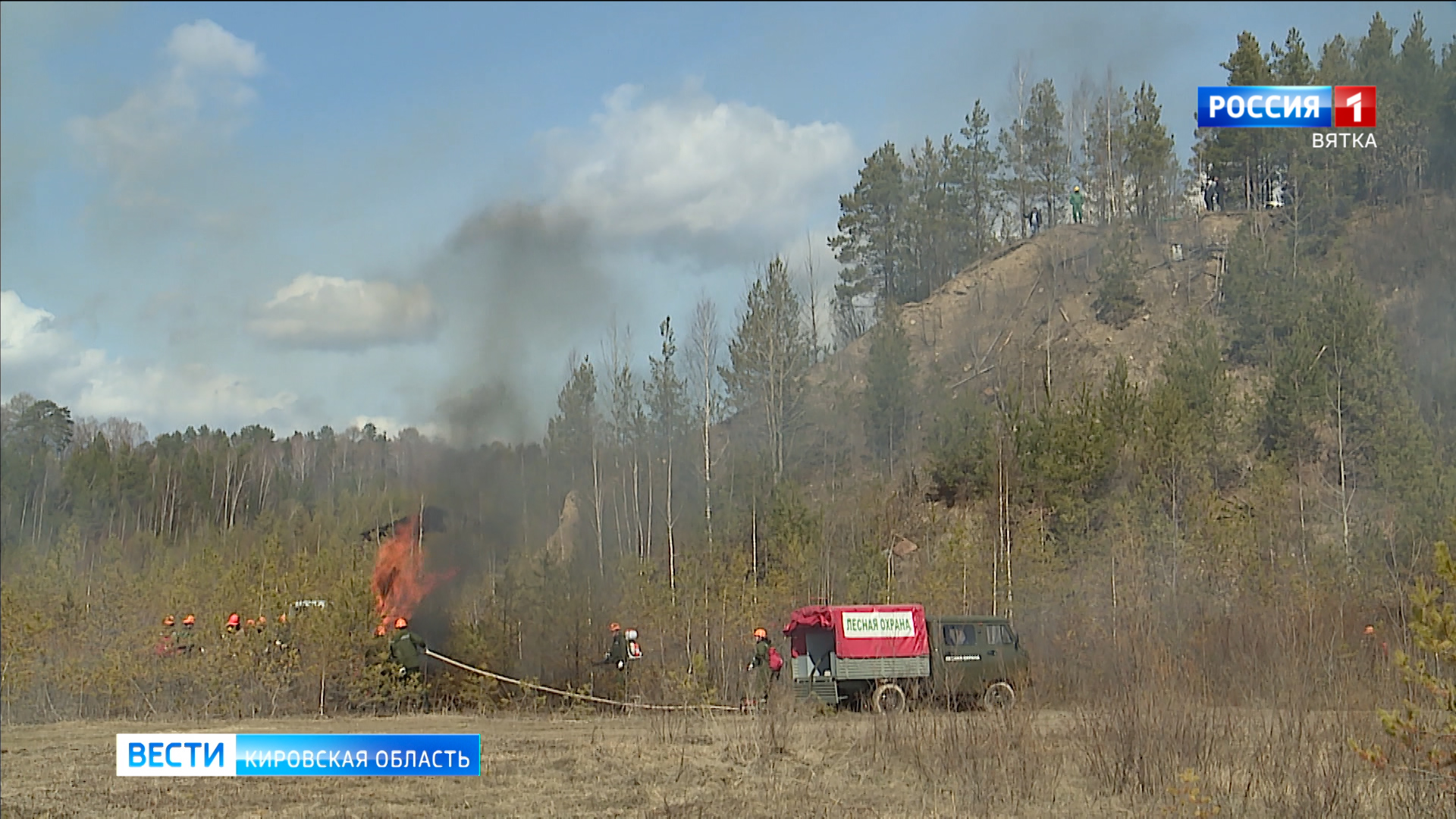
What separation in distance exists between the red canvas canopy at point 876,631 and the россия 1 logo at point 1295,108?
42975 millimetres

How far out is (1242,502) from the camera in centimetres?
3744

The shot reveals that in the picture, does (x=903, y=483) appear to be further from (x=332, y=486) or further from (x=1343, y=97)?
(x=1343, y=97)

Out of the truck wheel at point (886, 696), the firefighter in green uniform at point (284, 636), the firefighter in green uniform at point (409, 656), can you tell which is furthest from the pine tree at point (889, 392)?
the firefighter in green uniform at point (284, 636)

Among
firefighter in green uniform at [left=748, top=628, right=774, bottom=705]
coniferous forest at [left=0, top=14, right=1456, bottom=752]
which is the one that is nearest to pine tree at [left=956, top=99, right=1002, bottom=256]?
coniferous forest at [left=0, top=14, right=1456, bottom=752]

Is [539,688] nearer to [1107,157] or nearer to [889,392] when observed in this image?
[889,392]

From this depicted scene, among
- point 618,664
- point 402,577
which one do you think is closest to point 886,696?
point 618,664

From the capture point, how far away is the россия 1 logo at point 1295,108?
6022 centimetres

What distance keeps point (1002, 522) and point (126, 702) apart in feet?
86.2

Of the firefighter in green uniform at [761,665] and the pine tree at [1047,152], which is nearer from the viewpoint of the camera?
the firefighter in green uniform at [761,665]

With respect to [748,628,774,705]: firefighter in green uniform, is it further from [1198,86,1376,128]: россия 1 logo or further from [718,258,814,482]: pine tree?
[1198,86,1376,128]: россия 1 logo
